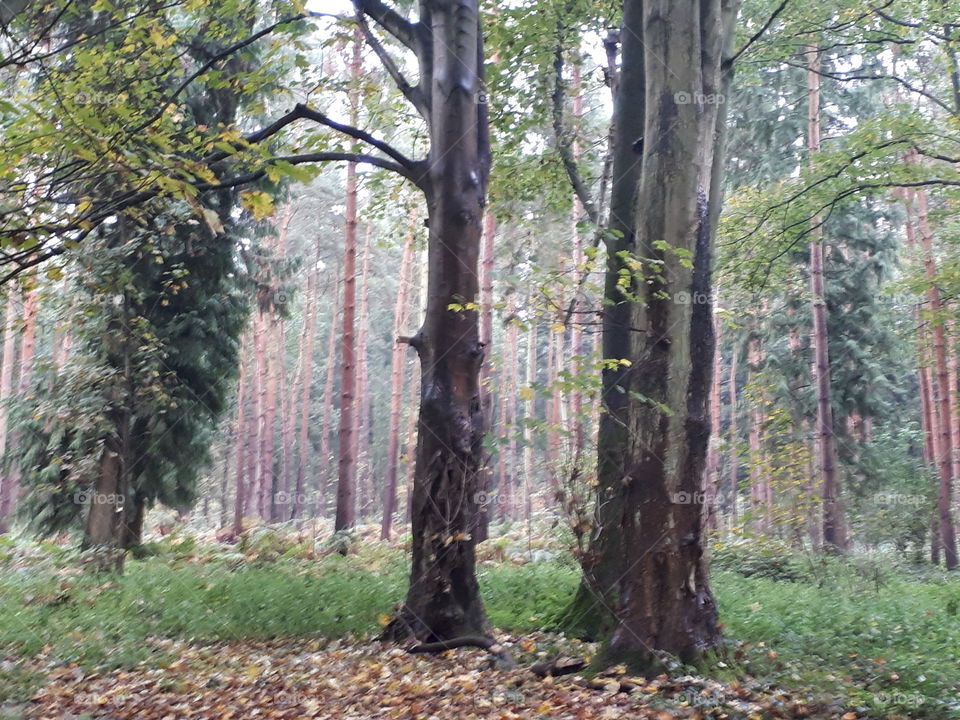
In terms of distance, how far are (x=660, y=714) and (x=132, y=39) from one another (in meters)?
7.54

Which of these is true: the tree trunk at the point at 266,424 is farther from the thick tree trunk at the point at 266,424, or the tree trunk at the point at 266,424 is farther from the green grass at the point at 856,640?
the green grass at the point at 856,640

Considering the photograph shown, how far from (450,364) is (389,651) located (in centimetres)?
284

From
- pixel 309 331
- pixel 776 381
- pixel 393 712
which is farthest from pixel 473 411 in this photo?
pixel 309 331

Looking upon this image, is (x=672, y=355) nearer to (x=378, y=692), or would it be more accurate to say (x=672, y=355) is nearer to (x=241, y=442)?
(x=378, y=692)

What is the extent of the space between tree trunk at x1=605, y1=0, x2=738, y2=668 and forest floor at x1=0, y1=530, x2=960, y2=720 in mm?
437

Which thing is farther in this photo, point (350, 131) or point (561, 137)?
point (561, 137)

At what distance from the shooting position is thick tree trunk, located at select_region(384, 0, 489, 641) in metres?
7.98

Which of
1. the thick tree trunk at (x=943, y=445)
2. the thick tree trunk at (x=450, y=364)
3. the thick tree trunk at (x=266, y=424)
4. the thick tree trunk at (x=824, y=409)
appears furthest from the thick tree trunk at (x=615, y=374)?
the thick tree trunk at (x=266, y=424)

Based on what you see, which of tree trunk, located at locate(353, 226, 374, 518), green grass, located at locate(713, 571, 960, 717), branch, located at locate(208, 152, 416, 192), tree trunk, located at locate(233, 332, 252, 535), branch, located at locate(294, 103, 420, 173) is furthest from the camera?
tree trunk, located at locate(353, 226, 374, 518)

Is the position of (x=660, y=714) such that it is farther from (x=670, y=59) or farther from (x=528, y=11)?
(x=528, y=11)

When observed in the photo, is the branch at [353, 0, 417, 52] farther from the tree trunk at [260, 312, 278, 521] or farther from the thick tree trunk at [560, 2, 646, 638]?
the tree trunk at [260, 312, 278, 521]

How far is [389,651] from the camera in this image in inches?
305

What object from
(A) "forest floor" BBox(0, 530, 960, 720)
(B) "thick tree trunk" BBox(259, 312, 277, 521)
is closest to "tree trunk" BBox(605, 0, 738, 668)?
(A) "forest floor" BBox(0, 530, 960, 720)

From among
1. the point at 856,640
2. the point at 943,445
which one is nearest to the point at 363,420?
the point at 943,445
